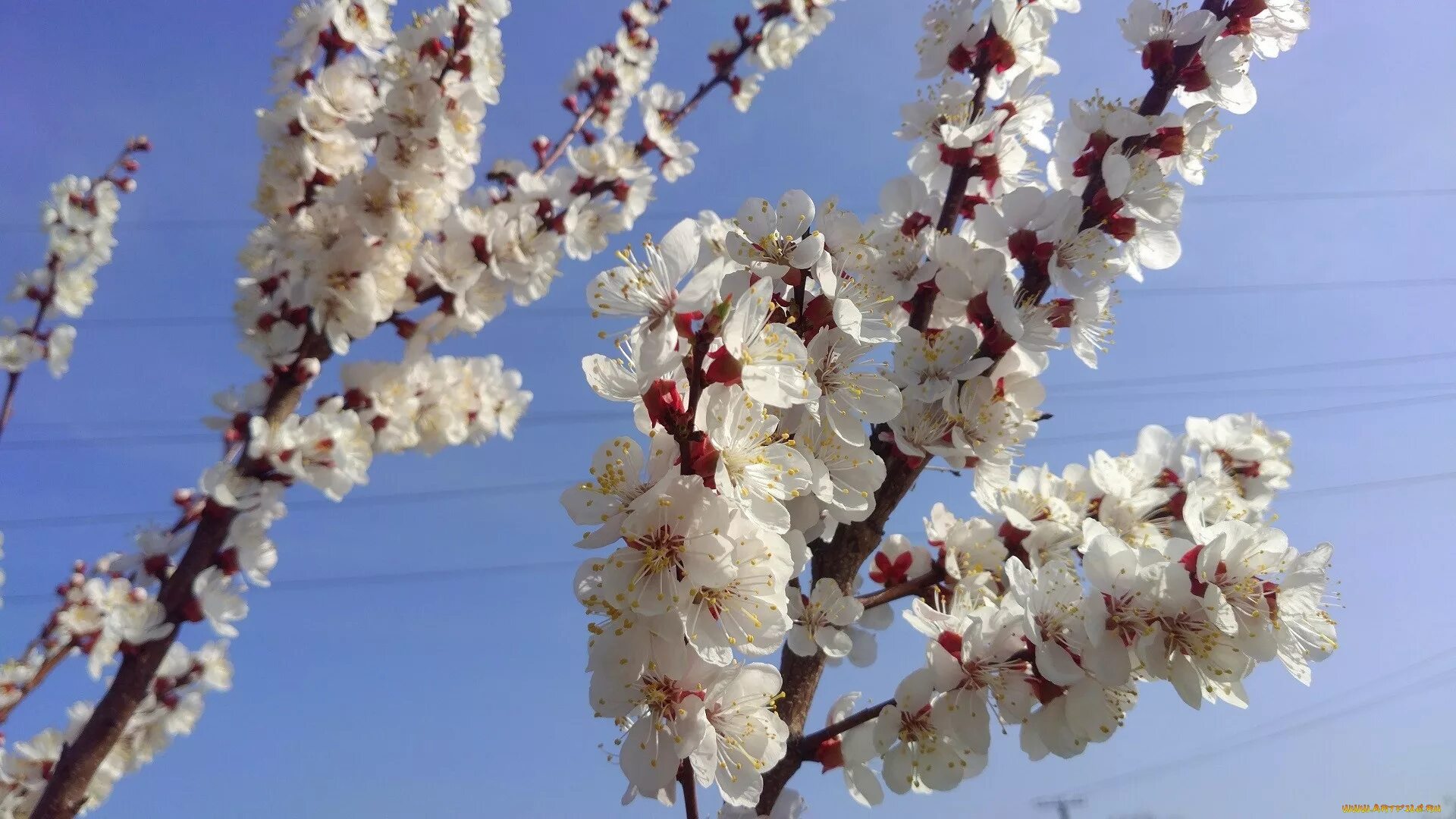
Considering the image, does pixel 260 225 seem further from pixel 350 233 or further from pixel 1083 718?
pixel 1083 718

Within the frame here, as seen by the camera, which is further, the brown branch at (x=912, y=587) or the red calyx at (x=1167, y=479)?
the red calyx at (x=1167, y=479)

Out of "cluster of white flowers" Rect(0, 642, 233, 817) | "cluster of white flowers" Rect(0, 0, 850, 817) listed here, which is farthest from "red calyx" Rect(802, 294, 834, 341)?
"cluster of white flowers" Rect(0, 642, 233, 817)

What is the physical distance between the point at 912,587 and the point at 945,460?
1.05ft

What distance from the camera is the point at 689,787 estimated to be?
38.8 inches

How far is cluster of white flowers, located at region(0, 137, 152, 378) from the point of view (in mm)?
3068

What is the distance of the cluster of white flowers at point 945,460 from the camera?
867mm

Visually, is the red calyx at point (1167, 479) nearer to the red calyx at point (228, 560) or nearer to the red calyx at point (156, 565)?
the red calyx at point (228, 560)

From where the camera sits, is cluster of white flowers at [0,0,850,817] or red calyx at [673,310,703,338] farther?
cluster of white flowers at [0,0,850,817]

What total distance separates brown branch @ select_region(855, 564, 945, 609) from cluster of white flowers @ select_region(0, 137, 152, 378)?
10.7 ft

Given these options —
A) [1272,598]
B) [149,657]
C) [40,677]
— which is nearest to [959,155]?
[1272,598]

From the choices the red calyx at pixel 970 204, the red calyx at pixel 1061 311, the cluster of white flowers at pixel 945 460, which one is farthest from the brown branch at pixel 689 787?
the red calyx at pixel 970 204

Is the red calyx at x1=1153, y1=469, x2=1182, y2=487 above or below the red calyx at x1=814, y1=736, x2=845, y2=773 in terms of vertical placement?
above

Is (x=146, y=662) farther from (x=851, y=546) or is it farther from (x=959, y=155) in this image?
(x=959, y=155)

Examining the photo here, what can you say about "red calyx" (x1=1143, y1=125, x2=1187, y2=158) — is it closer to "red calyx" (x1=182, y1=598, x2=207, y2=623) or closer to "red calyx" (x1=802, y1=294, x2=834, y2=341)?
"red calyx" (x1=802, y1=294, x2=834, y2=341)
